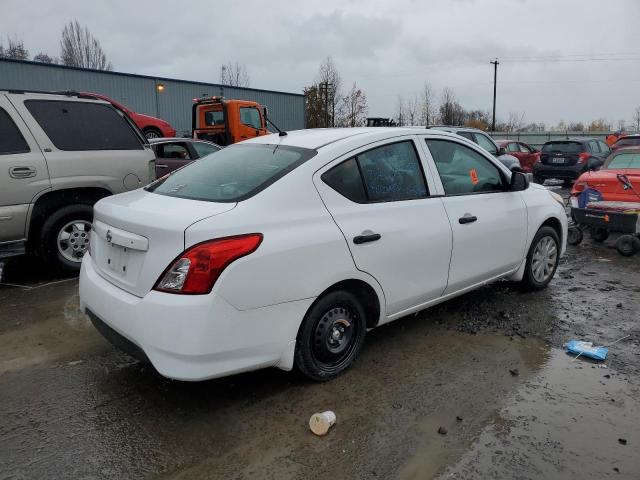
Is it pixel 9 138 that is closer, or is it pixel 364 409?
pixel 364 409

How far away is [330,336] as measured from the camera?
11.0 feet

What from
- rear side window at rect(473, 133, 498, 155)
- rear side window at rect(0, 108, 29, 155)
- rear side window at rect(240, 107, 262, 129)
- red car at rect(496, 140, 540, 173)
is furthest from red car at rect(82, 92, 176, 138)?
red car at rect(496, 140, 540, 173)

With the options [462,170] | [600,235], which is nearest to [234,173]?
[462,170]

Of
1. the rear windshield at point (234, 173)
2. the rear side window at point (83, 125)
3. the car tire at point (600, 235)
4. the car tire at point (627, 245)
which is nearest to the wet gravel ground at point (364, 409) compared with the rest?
the rear windshield at point (234, 173)

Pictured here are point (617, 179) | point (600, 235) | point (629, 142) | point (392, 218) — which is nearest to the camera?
point (392, 218)

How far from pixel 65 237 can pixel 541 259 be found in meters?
5.09

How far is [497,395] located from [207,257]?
204 centimetres

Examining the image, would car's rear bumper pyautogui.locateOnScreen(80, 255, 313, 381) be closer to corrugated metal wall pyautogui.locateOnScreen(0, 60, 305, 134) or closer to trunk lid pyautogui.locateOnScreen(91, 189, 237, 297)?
trunk lid pyautogui.locateOnScreen(91, 189, 237, 297)

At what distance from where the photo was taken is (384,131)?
3865 mm

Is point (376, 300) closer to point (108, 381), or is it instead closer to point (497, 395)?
point (497, 395)

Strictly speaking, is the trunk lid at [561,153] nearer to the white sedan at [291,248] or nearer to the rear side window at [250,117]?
the rear side window at [250,117]

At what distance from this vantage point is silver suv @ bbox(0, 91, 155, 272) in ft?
17.3

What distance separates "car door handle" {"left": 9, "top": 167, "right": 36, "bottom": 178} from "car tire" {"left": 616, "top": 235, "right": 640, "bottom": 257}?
7191 mm

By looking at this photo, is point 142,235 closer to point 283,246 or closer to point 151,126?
point 283,246
